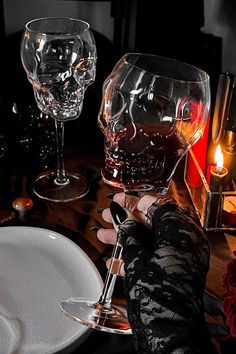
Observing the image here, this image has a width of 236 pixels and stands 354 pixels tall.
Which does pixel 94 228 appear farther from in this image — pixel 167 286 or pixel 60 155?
pixel 167 286

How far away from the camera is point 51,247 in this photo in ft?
2.43

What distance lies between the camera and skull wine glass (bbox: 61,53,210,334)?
2.10 ft

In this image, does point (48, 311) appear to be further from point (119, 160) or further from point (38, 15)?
point (38, 15)

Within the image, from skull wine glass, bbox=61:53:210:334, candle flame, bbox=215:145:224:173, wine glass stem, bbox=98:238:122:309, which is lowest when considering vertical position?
wine glass stem, bbox=98:238:122:309

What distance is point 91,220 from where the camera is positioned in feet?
2.67

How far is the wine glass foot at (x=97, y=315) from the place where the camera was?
60cm

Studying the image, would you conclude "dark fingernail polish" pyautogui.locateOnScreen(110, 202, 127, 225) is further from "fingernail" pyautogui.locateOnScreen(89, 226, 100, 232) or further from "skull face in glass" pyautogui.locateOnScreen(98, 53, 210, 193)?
"fingernail" pyautogui.locateOnScreen(89, 226, 100, 232)

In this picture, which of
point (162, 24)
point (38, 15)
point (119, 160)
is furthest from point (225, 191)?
point (38, 15)

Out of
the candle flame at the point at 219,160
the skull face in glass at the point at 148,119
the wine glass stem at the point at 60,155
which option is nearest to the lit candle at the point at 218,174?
the candle flame at the point at 219,160

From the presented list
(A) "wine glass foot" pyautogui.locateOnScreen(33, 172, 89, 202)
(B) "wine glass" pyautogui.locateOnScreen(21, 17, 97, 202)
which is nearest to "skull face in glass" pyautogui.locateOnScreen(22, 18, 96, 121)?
(B) "wine glass" pyautogui.locateOnScreen(21, 17, 97, 202)

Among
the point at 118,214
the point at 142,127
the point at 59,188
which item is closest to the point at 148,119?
the point at 142,127

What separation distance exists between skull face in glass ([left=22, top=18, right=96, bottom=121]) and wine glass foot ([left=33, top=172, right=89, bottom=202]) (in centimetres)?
11

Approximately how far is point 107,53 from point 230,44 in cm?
28

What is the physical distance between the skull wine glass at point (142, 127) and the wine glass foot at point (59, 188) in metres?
0.19
